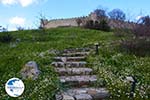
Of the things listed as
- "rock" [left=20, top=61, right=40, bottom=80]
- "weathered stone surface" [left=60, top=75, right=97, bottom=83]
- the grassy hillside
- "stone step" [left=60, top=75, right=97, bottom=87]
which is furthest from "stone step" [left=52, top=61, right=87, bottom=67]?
"stone step" [left=60, top=75, right=97, bottom=87]

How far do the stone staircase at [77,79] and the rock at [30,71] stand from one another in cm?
68

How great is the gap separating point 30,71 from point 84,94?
1.93 metres

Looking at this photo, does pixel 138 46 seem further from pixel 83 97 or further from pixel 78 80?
pixel 83 97

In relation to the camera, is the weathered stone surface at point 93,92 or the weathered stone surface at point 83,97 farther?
the weathered stone surface at point 93,92

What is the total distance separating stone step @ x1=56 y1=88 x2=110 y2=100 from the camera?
24.6 ft

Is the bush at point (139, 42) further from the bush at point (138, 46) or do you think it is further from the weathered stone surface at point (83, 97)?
the weathered stone surface at point (83, 97)

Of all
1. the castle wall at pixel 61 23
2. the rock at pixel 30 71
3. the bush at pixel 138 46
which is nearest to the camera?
the rock at pixel 30 71

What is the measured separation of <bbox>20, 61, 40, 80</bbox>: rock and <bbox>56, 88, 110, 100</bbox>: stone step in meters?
1.17

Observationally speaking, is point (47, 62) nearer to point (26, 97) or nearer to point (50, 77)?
point (50, 77)

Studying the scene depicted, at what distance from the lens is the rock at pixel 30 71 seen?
29.0 feet

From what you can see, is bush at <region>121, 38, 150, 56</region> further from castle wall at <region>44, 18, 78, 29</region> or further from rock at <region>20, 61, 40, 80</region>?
castle wall at <region>44, 18, 78, 29</region>

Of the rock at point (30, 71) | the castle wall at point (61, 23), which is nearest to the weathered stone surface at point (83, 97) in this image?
the rock at point (30, 71)

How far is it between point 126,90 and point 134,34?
20.0 ft

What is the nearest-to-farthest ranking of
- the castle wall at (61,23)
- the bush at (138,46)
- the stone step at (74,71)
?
the stone step at (74,71), the bush at (138,46), the castle wall at (61,23)
